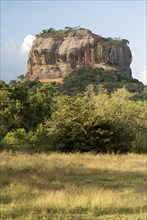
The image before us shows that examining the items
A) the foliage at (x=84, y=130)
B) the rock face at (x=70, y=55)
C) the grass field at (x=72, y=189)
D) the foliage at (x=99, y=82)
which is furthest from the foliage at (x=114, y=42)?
the grass field at (x=72, y=189)

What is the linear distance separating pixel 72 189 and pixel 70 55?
123 meters

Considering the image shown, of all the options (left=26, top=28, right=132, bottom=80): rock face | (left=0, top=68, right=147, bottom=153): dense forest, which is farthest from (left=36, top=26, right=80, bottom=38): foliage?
(left=0, top=68, right=147, bottom=153): dense forest

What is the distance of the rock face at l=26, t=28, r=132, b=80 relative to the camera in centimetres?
13188

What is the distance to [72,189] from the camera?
12.3 meters

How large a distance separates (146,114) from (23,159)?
23477 millimetres

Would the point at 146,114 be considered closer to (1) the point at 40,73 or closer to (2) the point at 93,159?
(2) the point at 93,159

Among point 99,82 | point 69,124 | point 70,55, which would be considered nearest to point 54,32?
point 70,55

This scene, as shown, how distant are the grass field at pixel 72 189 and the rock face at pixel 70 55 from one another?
354 ft

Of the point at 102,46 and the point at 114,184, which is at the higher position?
the point at 102,46

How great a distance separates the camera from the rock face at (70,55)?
13188cm

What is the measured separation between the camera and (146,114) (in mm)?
41500

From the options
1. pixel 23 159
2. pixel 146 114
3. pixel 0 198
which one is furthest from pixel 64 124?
pixel 0 198

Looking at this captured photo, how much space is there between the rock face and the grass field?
10803 centimetres

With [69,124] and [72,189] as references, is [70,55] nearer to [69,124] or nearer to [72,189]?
[69,124]
